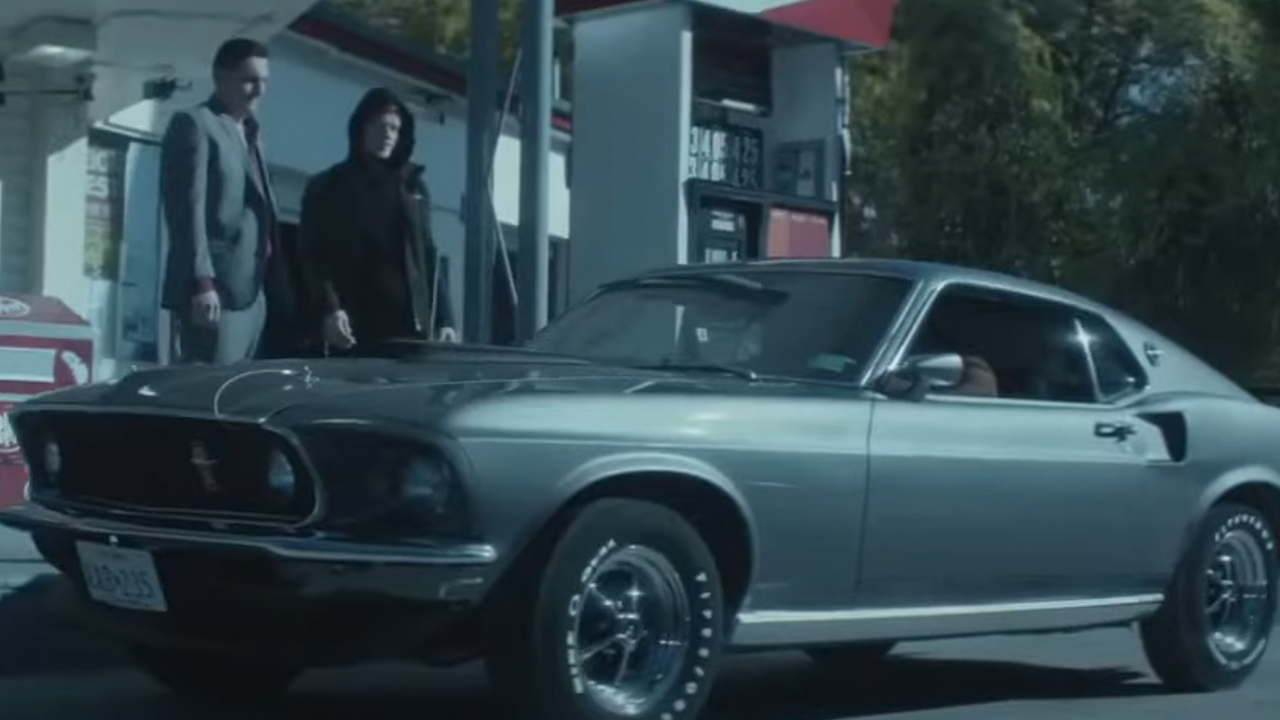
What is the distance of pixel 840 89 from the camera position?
14.8 m

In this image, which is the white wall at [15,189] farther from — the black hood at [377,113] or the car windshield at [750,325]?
the car windshield at [750,325]

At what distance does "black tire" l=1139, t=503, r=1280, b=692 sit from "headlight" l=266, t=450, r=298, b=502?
11.2ft

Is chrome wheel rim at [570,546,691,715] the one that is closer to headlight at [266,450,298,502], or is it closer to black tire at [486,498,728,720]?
black tire at [486,498,728,720]

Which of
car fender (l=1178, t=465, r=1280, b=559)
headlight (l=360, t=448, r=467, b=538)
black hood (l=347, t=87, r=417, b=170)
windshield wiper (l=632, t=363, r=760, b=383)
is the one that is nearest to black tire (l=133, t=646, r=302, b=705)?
headlight (l=360, t=448, r=467, b=538)

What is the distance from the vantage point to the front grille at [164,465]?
694 centimetres

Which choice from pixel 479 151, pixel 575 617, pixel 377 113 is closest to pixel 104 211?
pixel 479 151

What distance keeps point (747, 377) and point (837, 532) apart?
→ 571mm

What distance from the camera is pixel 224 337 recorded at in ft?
35.3

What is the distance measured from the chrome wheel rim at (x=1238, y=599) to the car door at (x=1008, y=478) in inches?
22.6

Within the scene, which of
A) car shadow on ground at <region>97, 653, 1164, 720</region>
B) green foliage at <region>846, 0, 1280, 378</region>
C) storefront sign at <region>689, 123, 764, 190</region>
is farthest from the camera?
green foliage at <region>846, 0, 1280, 378</region>

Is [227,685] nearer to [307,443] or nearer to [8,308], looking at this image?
[307,443]

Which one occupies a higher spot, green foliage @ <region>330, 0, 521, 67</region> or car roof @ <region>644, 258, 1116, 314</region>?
green foliage @ <region>330, 0, 521, 67</region>

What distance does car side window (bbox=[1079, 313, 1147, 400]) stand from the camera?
9.11m

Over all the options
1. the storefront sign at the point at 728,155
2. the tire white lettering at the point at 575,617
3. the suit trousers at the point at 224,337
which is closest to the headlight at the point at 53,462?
the tire white lettering at the point at 575,617
